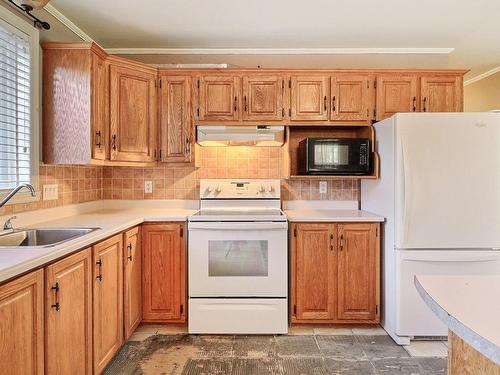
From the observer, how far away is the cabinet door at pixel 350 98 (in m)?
2.96

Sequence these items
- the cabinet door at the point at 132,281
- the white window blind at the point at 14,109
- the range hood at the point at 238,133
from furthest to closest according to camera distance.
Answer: the range hood at the point at 238,133 → the cabinet door at the point at 132,281 → the white window blind at the point at 14,109

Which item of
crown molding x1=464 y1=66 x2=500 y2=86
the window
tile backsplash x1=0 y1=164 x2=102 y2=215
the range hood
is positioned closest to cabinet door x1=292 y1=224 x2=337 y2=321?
the range hood

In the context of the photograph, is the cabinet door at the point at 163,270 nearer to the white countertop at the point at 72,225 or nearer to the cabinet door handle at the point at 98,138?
the white countertop at the point at 72,225

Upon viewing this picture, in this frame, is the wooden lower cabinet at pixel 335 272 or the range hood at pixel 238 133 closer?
Result: the wooden lower cabinet at pixel 335 272

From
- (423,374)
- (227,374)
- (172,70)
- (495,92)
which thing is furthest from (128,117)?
(495,92)

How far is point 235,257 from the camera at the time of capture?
2.66 metres

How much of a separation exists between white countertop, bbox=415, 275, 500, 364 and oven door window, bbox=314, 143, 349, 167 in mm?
1718

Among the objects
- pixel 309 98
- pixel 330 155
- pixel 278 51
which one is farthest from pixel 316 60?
pixel 330 155

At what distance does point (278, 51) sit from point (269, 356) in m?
2.54

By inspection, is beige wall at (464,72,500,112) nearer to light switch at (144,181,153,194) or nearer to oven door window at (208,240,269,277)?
oven door window at (208,240,269,277)

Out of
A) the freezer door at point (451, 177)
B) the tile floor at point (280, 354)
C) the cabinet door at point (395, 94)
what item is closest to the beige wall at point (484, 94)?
the cabinet door at point (395, 94)

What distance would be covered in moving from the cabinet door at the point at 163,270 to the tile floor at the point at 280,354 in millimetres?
187

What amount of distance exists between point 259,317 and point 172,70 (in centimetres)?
206

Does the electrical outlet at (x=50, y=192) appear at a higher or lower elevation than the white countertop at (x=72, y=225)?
higher
